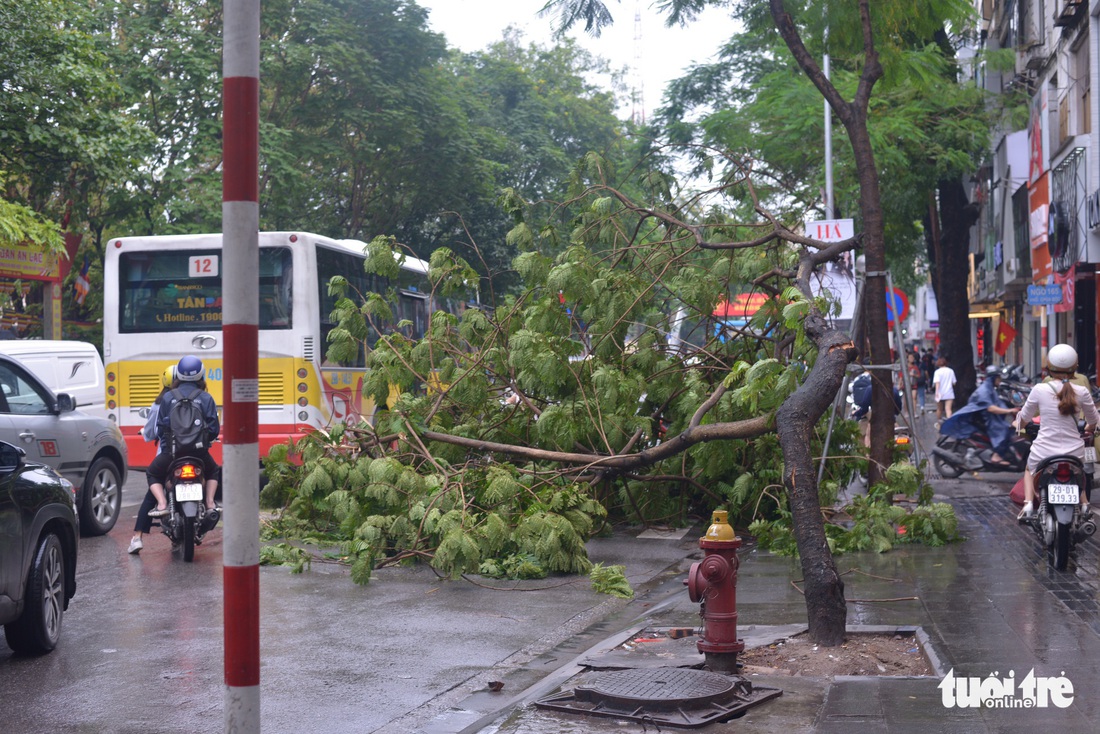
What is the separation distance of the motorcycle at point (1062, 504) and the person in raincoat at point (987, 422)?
7.41 meters

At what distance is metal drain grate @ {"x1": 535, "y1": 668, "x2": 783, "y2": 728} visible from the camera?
219 inches

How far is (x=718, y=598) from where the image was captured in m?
6.40

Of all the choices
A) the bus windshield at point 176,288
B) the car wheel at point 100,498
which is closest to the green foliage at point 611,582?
the car wheel at point 100,498

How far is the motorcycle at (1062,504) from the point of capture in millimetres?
9570

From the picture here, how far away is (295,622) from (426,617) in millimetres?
905

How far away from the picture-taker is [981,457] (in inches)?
687

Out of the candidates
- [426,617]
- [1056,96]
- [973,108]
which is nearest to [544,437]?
[426,617]

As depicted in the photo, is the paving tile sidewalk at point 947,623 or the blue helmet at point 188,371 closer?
the paving tile sidewalk at point 947,623

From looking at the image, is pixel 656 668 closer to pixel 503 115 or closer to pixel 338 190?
pixel 338 190

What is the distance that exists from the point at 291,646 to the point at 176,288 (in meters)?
9.81

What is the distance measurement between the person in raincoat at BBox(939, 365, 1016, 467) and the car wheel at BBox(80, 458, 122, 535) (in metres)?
11.3

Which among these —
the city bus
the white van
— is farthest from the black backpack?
the white van

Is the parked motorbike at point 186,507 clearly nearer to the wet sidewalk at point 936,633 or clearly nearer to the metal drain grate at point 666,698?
the wet sidewalk at point 936,633

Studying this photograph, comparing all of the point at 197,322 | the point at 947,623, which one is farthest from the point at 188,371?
the point at 947,623
